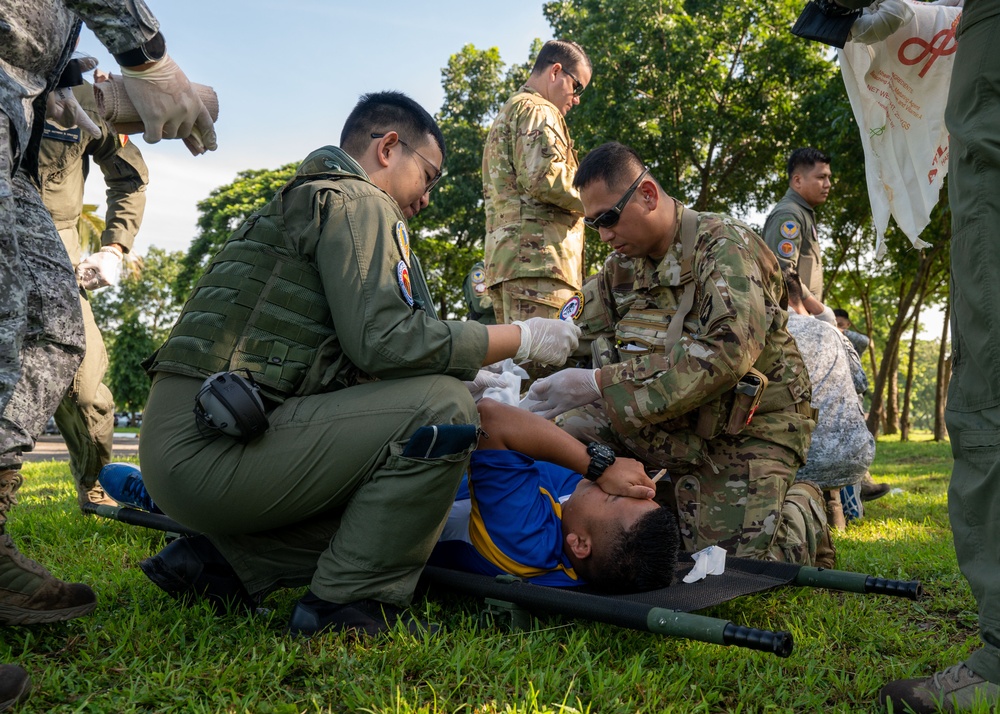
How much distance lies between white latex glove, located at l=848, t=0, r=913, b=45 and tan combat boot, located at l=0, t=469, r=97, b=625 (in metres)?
3.04

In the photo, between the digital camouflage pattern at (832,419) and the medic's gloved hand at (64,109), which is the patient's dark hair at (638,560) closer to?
the medic's gloved hand at (64,109)

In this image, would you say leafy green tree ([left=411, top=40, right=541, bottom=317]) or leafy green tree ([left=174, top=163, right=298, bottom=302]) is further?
leafy green tree ([left=174, top=163, right=298, bottom=302])

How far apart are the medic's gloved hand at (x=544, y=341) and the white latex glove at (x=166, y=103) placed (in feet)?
4.00

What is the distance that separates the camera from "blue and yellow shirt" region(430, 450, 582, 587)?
105 inches

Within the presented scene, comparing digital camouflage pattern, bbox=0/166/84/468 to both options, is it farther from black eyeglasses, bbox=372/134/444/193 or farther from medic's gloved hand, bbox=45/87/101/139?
black eyeglasses, bbox=372/134/444/193

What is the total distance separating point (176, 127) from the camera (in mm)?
2543

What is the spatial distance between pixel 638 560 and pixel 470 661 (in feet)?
2.19

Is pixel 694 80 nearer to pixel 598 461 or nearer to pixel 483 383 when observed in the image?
pixel 483 383

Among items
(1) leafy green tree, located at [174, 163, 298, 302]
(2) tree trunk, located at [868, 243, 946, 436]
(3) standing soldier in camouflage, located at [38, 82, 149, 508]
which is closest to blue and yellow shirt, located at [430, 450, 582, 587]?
(3) standing soldier in camouflage, located at [38, 82, 149, 508]

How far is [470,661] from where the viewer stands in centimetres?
209

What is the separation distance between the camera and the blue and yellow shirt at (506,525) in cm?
266

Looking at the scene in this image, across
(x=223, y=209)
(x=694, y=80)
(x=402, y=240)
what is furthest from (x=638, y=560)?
(x=223, y=209)

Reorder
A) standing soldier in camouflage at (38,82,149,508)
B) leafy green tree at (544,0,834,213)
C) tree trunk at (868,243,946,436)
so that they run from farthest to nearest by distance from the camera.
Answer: tree trunk at (868,243,946,436) < leafy green tree at (544,0,834,213) < standing soldier in camouflage at (38,82,149,508)

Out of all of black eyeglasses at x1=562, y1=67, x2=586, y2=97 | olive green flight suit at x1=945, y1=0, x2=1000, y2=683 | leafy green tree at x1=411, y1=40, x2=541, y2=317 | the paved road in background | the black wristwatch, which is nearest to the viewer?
olive green flight suit at x1=945, y1=0, x2=1000, y2=683
